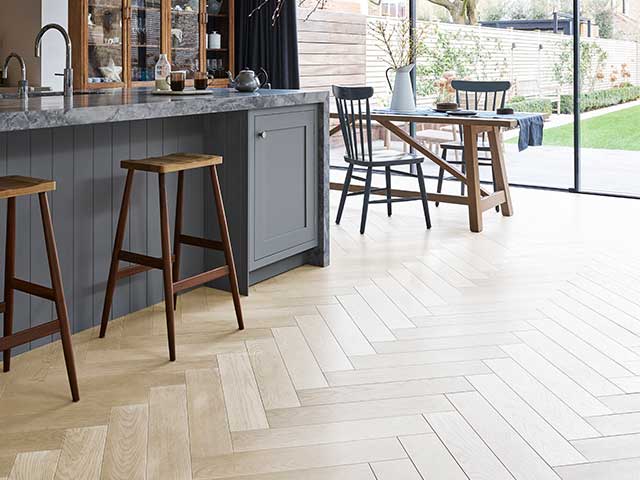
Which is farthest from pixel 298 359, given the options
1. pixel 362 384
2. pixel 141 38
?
pixel 141 38

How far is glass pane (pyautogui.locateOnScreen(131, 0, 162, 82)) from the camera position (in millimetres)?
6207

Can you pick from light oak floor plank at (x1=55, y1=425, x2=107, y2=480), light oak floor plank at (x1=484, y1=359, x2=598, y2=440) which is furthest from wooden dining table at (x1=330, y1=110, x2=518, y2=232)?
light oak floor plank at (x1=55, y1=425, x2=107, y2=480)

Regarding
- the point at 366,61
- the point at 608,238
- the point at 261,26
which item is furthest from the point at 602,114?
the point at 261,26

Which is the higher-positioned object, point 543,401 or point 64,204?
point 64,204

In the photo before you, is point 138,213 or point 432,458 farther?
point 138,213

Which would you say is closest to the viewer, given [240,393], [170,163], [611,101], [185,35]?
[240,393]

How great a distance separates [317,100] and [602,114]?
3.24 m

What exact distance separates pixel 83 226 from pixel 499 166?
3.24 m

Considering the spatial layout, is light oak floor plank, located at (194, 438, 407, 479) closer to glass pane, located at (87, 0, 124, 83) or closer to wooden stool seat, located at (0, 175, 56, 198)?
wooden stool seat, located at (0, 175, 56, 198)

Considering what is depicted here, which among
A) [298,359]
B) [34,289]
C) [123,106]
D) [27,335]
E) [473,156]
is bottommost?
[298,359]

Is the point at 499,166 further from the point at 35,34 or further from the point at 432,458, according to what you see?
the point at 432,458

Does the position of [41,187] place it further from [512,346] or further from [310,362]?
[512,346]

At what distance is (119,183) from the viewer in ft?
11.4

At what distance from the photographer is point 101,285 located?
136 inches
